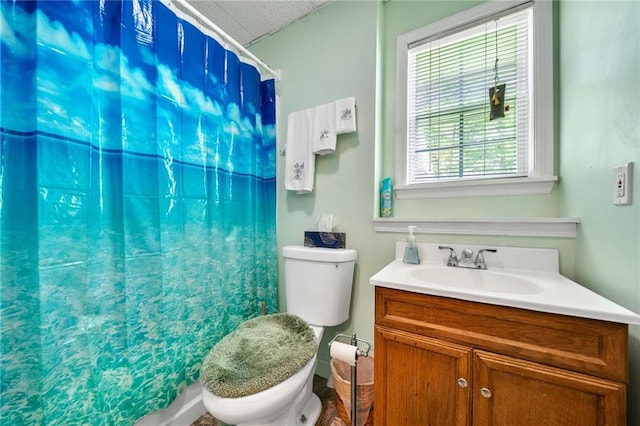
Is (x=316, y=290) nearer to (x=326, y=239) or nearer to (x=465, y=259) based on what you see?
(x=326, y=239)

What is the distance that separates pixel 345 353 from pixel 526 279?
720 mm

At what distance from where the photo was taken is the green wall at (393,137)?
66 cm

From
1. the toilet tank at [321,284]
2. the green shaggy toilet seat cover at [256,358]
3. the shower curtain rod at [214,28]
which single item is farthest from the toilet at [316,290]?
the shower curtain rod at [214,28]

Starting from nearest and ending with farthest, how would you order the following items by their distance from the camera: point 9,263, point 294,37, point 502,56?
point 9,263
point 502,56
point 294,37

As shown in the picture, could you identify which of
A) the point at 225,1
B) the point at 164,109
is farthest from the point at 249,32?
the point at 164,109

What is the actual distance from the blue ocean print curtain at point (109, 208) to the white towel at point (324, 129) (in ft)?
1.61

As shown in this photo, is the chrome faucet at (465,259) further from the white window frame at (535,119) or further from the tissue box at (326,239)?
the tissue box at (326,239)

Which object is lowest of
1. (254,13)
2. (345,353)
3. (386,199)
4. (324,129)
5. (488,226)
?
(345,353)

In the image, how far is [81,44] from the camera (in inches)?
31.4

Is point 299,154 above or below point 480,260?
above

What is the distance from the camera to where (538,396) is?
0.64m

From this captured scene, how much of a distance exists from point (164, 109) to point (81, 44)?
0.94 ft

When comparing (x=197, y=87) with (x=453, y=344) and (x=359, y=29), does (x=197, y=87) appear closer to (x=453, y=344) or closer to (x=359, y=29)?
(x=359, y=29)

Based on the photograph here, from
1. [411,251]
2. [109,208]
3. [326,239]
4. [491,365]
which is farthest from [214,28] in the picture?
[491,365]
